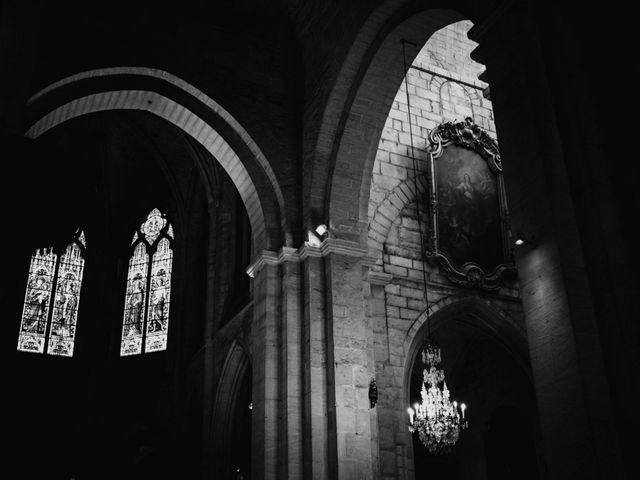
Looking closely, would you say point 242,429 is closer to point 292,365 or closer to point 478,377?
point 478,377

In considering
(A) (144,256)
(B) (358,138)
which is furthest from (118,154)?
(B) (358,138)

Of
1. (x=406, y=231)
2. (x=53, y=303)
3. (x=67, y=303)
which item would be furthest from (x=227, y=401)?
(x=53, y=303)

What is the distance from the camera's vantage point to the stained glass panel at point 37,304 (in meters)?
18.9

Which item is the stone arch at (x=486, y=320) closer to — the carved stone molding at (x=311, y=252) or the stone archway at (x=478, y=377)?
the stone archway at (x=478, y=377)

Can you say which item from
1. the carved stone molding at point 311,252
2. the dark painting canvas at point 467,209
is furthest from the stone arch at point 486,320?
the carved stone molding at point 311,252

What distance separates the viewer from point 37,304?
19.3 metres

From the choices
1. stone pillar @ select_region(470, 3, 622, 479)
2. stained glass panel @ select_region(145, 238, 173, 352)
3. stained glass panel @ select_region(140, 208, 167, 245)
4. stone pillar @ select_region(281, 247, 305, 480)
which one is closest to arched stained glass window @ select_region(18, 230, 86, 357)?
stained glass panel @ select_region(140, 208, 167, 245)

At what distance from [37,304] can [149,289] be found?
2992 millimetres

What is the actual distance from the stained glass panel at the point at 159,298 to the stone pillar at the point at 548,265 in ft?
46.0

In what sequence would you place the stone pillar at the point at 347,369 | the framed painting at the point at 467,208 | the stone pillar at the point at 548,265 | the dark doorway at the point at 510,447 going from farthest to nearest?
the dark doorway at the point at 510,447
the framed painting at the point at 467,208
the stone pillar at the point at 347,369
the stone pillar at the point at 548,265

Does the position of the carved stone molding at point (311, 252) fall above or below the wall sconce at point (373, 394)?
above

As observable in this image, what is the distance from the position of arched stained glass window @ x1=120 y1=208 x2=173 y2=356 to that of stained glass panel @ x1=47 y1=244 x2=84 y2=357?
142 centimetres

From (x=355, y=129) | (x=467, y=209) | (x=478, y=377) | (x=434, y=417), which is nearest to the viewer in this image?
(x=355, y=129)

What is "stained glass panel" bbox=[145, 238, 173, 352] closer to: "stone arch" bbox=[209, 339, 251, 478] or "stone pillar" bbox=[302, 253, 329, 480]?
"stone arch" bbox=[209, 339, 251, 478]
